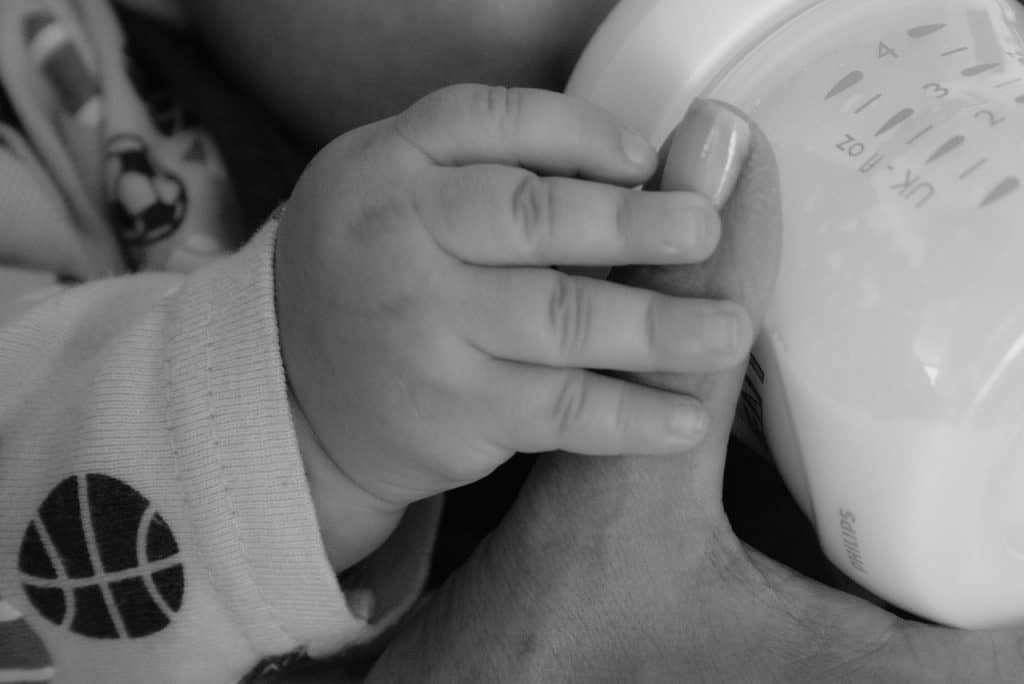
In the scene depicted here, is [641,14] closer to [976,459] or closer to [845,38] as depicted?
[845,38]

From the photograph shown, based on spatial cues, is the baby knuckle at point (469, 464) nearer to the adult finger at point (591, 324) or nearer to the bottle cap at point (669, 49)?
the adult finger at point (591, 324)

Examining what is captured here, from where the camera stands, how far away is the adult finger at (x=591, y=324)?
416 millimetres

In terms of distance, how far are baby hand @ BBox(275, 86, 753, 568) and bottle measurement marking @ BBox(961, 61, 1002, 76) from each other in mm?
120

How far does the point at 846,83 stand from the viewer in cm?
41

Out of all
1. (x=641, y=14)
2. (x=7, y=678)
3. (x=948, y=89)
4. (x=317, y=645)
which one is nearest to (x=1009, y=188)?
(x=948, y=89)

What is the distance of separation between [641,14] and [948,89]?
5.7 inches

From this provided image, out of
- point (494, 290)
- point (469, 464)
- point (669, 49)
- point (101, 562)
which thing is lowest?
point (101, 562)

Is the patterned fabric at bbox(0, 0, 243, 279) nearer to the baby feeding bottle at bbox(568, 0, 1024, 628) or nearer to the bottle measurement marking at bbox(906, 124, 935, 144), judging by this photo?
the baby feeding bottle at bbox(568, 0, 1024, 628)

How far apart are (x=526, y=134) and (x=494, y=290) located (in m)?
0.08

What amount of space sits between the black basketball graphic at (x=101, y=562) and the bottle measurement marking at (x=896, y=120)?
445mm

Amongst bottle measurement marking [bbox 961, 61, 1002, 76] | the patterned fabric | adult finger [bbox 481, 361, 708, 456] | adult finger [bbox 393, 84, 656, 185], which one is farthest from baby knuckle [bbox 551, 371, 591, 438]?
the patterned fabric

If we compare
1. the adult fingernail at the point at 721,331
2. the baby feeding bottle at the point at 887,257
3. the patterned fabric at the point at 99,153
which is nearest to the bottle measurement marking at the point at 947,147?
the baby feeding bottle at the point at 887,257

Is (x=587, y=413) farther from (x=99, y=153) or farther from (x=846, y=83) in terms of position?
(x=99, y=153)

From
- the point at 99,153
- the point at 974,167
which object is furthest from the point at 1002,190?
the point at 99,153
